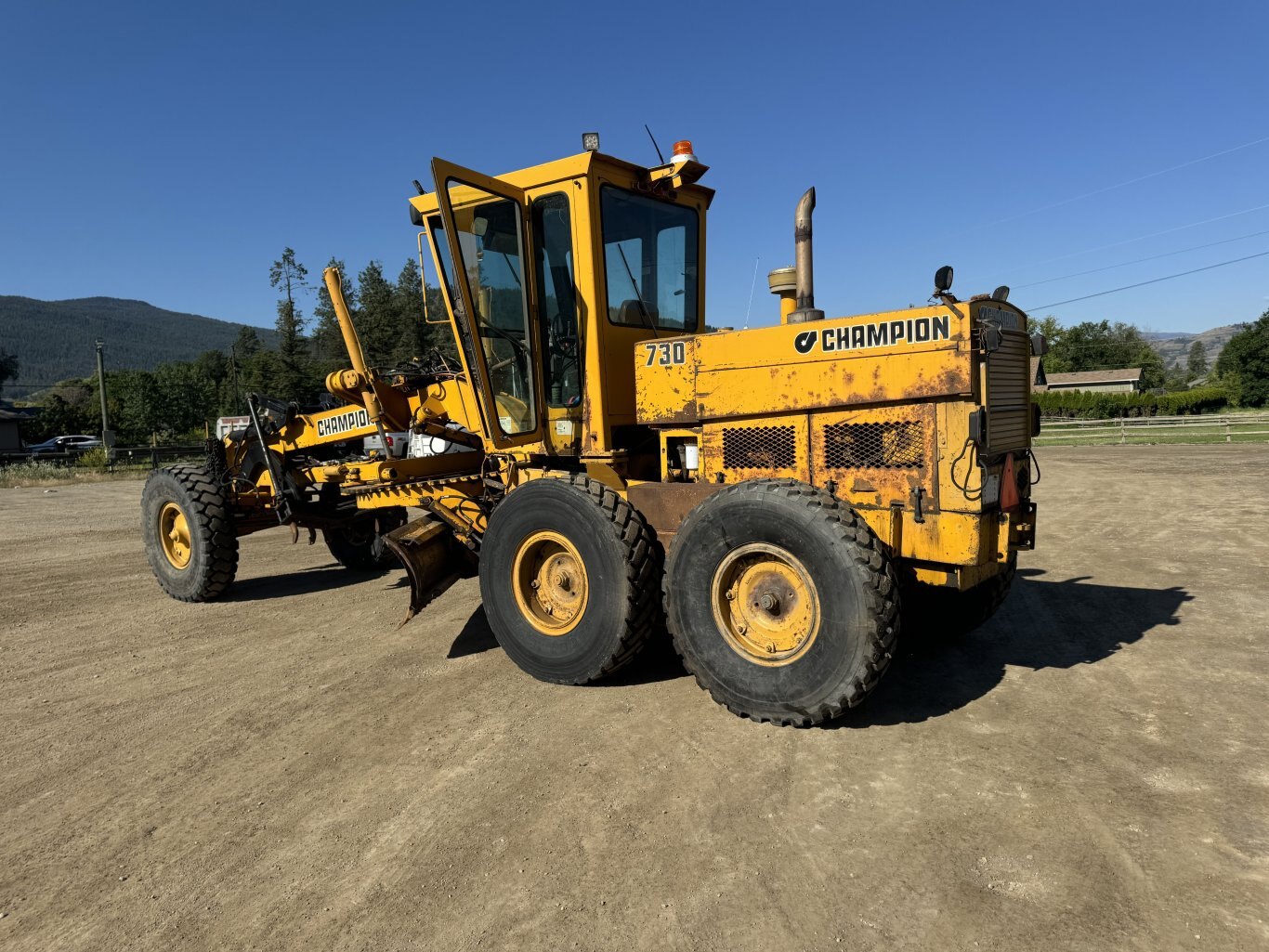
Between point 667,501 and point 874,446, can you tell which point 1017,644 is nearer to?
point 874,446

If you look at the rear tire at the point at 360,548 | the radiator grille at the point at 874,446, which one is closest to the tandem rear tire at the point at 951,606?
the radiator grille at the point at 874,446

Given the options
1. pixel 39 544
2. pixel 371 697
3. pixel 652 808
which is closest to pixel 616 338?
pixel 371 697

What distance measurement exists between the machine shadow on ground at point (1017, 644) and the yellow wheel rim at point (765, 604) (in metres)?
0.48

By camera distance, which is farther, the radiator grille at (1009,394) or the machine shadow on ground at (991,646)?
the machine shadow on ground at (991,646)

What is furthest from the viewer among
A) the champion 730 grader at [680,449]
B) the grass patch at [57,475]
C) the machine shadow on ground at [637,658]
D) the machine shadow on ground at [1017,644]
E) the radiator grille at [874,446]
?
the grass patch at [57,475]

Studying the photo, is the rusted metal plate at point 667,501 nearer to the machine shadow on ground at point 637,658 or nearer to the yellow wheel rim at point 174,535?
the machine shadow on ground at point 637,658

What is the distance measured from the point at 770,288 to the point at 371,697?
12.3ft

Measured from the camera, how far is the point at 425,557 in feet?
19.2

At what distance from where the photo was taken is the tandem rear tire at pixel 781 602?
3873mm

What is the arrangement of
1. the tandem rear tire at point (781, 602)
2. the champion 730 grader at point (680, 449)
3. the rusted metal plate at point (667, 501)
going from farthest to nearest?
the rusted metal plate at point (667, 501) → the champion 730 grader at point (680, 449) → the tandem rear tire at point (781, 602)

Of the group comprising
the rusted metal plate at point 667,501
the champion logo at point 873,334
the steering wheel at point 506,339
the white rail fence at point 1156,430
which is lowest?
the white rail fence at point 1156,430

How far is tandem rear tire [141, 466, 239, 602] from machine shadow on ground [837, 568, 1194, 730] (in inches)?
246

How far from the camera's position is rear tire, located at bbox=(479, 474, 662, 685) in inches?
184

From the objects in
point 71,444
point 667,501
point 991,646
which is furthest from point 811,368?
point 71,444
